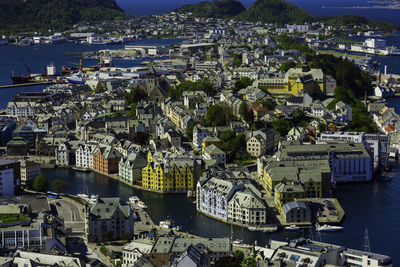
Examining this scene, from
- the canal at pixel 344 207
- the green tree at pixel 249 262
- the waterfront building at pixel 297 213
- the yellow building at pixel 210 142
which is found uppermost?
the yellow building at pixel 210 142

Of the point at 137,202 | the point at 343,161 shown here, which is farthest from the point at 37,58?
the point at 343,161

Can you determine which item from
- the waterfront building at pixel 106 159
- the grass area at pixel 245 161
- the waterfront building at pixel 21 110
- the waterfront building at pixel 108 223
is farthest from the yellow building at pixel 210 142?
the waterfront building at pixel 21 110

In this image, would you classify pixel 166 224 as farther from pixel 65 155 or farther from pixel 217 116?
pixel 217 116

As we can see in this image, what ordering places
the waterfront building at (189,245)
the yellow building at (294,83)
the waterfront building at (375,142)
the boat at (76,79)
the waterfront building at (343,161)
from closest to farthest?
the waterfront building at (189,245) < the waterfront building at (343,161) < the waterfront building at (375,142) < the yellow building at (294,83) < the boat at (76,79)

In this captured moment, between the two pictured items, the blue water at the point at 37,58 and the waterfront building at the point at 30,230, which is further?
the blue water at the point at 37,58

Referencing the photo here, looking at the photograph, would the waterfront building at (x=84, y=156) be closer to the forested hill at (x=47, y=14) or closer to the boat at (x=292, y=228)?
the boat at (x=292, y=228)

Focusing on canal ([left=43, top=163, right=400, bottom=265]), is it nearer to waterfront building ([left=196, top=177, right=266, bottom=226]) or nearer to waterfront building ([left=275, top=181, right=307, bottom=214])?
waterfront building ([left=196, top=177, right=266, bottom=226])
